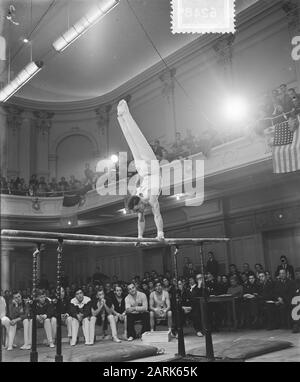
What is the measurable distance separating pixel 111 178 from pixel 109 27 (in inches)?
148

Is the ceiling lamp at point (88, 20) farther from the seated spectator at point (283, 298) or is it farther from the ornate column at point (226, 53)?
the seated spectator at point (283, 298)

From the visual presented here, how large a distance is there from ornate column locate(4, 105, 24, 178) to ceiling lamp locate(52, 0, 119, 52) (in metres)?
7.27

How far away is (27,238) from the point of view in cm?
362

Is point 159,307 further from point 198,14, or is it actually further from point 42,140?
point 42,140

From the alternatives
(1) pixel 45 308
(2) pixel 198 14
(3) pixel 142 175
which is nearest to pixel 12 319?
(1) pixel 45 308

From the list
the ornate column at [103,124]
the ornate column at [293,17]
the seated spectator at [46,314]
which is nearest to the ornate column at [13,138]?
the ornate column at [103,124]

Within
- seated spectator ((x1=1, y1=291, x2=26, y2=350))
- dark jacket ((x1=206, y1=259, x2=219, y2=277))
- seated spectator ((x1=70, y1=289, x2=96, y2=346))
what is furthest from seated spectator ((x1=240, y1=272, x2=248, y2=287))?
seated spectator ((x1=1, y1=291, x2=26, y2=350))

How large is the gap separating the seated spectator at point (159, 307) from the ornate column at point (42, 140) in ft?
26.9

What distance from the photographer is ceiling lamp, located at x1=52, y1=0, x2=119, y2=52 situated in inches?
239

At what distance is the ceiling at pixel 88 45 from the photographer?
9.55 meters

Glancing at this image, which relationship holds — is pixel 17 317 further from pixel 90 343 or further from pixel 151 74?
pixel 151 74

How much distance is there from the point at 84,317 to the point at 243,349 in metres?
2.71

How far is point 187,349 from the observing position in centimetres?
523
